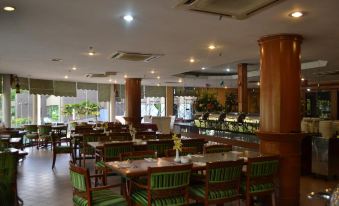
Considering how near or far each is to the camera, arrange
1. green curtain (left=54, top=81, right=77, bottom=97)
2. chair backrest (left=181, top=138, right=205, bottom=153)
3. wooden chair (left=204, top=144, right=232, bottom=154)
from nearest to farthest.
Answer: wooden chair (left=204, top=144, right=232, bottom=154), chair backrest (left=181, top=138, right=205, bottom=153), green curtain (left=54, top=81, right=77, bottom=97)

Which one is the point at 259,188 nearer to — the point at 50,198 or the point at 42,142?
the point at 50,198

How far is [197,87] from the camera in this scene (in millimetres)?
21031

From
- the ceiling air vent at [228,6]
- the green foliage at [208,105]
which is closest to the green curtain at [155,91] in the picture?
the green foliage at [208,105]

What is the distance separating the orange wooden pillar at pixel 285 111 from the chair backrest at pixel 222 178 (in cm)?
151

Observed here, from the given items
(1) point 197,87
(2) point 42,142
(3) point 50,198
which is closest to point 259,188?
(3) point 50,198

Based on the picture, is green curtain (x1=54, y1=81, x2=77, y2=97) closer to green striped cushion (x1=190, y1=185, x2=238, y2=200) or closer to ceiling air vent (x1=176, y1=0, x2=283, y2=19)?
green striped cushion (x1=190, y1=185, x2=238, y2=200)

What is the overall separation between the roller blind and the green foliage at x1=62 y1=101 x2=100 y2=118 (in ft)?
4.32

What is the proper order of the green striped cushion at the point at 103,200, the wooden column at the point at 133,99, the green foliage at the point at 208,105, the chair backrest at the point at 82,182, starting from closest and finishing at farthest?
the chair backrest at the point at 82,182, the green striped cushion at the point at 103,200, the green foliage at the point at 208,105, the wooden column at the point at 133,99

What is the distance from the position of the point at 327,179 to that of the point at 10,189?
620cm

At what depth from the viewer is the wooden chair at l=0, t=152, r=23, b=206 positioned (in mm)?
4547

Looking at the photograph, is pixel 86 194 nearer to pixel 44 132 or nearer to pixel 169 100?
pixel 44 132

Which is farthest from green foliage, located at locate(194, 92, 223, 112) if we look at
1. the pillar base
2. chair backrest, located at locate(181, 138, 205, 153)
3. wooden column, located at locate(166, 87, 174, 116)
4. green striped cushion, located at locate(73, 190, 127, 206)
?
wooden column, located at locate(166, 87, 174, 116)

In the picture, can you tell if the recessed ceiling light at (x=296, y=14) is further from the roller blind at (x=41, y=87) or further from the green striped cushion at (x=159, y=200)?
the roller blind at (x=41, y=87)

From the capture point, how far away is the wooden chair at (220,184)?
402 centimetres
